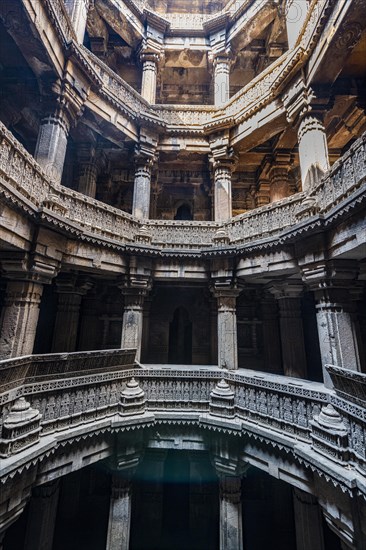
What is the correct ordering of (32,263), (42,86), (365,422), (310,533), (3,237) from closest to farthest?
(365,422)
(3,237)
(310,533)
(32,263)
(42,86)

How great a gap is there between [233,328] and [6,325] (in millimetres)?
5998

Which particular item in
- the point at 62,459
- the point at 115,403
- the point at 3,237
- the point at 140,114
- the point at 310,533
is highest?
the point at 140,114

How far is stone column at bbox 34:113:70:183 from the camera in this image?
26.4 feet

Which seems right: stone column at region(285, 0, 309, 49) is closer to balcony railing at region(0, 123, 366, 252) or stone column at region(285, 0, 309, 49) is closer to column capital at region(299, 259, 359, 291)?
balcony railing at region(0, 123, 366, 252)

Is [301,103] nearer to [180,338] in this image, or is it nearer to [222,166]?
[222,166]

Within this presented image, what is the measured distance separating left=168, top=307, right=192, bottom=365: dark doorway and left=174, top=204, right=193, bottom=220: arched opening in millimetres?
5479

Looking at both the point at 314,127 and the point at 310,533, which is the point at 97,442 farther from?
the point at 314,127

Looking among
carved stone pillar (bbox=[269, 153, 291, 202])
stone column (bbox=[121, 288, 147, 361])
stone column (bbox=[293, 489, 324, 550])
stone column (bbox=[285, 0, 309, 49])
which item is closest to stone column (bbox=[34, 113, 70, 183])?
stone column (bbox=[121, 288, 147, 361])

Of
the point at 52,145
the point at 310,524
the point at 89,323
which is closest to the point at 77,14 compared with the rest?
the point at 52,145

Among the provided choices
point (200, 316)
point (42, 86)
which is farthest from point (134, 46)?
point (200, 316)

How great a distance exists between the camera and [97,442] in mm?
6152

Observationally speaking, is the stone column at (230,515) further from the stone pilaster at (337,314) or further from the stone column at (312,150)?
the stone column at (312,150)

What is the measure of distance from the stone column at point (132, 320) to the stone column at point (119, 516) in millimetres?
3006

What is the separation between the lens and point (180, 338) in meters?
11.9
